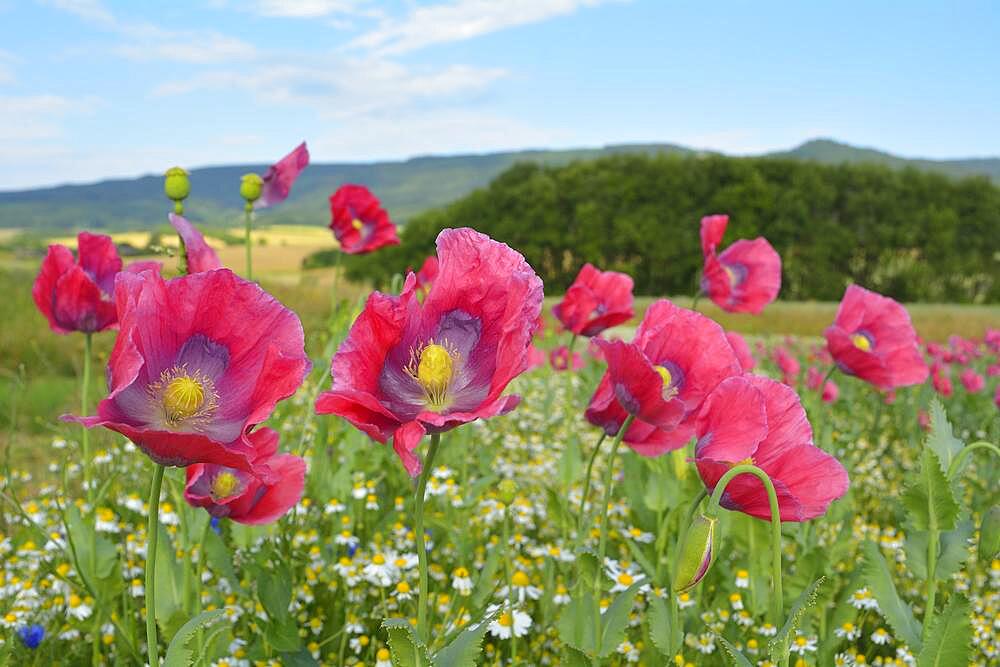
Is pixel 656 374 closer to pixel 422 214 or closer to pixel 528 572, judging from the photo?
pixel 528 572

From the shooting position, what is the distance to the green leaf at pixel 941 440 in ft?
6.42

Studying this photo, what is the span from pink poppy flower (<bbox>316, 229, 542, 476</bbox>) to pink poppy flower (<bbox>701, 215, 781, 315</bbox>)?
162 cm

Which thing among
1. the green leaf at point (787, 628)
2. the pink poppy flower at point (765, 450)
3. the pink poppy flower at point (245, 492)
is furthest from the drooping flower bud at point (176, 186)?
the green leaf at point (787, 628)

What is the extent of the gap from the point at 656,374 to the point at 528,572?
5.88 ft

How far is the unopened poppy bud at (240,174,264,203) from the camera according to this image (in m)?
2.34

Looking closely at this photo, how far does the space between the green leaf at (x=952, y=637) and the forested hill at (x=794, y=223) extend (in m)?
19.4

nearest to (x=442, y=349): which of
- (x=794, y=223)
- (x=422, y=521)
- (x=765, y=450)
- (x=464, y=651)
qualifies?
(x=422, y=521)

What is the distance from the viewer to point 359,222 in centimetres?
328

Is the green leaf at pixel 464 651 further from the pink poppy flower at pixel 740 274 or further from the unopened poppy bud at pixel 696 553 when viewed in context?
the pink poppy flower at pixel 740 274

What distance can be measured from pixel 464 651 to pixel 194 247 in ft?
2.81

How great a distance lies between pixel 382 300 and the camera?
3.66 feet

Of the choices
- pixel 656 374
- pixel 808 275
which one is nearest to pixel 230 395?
pixel 656 374

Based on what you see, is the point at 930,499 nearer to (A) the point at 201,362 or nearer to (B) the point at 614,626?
(B) the point at 614,626

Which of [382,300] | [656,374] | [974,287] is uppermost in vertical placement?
[382,300]
